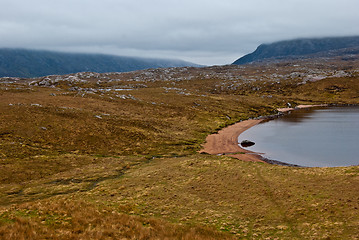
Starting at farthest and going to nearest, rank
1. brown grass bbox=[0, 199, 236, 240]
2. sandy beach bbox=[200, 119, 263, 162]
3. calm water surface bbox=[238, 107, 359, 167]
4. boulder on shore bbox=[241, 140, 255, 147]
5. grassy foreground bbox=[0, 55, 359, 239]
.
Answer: boulder on shore bbox=[241, 140, 255, 147]
sandy beach bbox=[200, 119, 263, 162]
calm water surface bbox=[238, 107, 359, 167]
grassy foreground bbox=[0, 55, 359, 239]
brown grass bbox=[0, 199, 236, 240]

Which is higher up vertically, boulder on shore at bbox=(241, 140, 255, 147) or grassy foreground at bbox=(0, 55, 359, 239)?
grassy foreground at bbox=(0, 55, 359, 239)

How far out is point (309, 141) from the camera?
235 ft

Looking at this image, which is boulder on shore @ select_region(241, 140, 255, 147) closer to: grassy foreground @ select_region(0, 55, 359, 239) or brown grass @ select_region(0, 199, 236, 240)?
grassy foreground @ select_region(0, 55, 359, 239)

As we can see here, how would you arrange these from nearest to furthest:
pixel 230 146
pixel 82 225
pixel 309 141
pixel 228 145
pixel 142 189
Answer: pixel 82 225, pixel 142 189, pixel 230 146, pixel 228 145, pixel 309 141

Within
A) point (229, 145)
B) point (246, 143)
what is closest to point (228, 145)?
point (229, 145)

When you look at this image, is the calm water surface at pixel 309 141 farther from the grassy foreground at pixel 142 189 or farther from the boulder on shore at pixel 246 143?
the grassy foreground at pixel 142 189

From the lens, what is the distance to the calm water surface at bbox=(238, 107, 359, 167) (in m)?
54.7

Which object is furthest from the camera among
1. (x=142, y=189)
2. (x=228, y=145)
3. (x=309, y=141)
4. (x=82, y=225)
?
(x=309, y=141)

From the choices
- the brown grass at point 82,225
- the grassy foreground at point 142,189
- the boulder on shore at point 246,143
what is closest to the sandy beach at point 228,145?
the boulder on shore at point 246,143

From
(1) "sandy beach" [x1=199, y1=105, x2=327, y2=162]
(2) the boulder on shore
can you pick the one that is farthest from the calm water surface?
(1) "sandy beach" [x1=199, y1=105, x2=327, y2=162]

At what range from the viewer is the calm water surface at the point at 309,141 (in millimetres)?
54688

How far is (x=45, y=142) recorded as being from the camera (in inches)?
2223

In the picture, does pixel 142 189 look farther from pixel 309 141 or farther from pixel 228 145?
pixel 309 141

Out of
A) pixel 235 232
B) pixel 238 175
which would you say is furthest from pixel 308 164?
pixel 235 232
